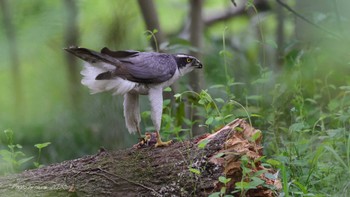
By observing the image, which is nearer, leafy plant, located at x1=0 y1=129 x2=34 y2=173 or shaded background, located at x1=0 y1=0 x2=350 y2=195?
leafy plant, located at x1=0 y1=129 x2=34 y2=173

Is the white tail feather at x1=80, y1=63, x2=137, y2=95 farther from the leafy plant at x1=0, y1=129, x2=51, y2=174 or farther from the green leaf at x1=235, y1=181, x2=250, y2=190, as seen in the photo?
the green leaf at x1=235, y1=181, x2=250, y2=190

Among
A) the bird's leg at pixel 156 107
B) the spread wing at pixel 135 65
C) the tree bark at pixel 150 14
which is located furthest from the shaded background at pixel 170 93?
the bird's leg at pixel 156 107

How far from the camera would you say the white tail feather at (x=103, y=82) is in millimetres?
5273

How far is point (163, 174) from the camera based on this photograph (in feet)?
14.9

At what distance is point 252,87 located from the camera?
8.55m

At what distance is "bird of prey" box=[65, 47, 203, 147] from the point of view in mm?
5258

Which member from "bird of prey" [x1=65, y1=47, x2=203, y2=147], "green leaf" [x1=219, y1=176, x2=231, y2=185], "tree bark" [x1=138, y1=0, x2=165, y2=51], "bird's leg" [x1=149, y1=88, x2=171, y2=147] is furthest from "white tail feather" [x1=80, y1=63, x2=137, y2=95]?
"tree bark" [x1=138, y1=0, x2=165, y2=51]

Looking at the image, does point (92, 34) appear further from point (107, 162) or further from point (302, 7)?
point (107, 162)

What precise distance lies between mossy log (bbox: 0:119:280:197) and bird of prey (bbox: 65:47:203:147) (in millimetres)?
462

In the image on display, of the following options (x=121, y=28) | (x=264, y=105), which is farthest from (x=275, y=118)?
(x=121, y=28)

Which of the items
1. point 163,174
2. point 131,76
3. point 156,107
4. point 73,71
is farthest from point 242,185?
point 73,71

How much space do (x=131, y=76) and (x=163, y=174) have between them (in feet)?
3.34

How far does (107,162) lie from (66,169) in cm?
27

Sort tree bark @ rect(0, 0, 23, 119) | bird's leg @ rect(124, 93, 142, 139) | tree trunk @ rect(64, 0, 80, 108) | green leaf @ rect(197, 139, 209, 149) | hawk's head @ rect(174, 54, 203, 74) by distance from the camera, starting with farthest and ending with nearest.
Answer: tree trunk @ rect(64, 0, 80, 108) < hawk's head @ rect(174, 54, 203, 74) < bird's leg @ rect(124, 93, 142, 139) < green leaf @ rect(197, 139, 209, 149) < tree bark @ rect(0, 0, 23, 119)
